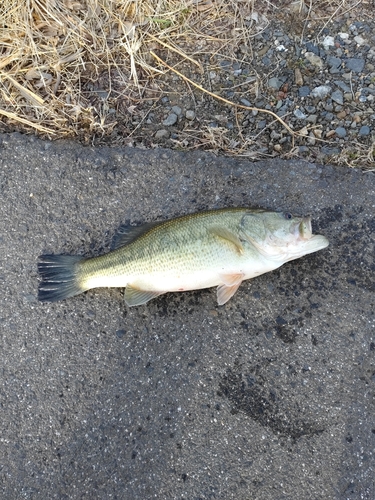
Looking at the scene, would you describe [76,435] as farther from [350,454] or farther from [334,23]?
[334,23]

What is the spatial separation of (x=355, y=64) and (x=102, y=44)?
2323 mm

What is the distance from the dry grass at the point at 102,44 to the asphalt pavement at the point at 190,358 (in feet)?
2.42

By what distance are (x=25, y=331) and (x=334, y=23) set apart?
154 inches

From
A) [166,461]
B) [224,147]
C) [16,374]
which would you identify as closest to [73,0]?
[224,147]

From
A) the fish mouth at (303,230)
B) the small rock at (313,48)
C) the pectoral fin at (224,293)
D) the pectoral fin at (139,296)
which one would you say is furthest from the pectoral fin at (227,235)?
the small rock at (313,48)

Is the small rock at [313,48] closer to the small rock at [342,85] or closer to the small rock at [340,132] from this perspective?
the small rock at [342,85]

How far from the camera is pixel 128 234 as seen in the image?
3.59m

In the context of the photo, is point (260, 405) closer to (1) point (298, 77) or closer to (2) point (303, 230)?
(2) point (303, 230)

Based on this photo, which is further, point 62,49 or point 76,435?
point 62,49

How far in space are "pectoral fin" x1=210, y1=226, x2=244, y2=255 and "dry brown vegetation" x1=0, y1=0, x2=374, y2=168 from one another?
1.59m

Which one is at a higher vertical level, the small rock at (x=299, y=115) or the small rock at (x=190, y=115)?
the small rock at (x=299, y=115)

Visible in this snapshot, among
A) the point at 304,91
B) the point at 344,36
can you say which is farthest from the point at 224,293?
the point at 344,36

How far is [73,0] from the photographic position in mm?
4277

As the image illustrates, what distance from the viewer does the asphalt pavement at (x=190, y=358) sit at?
336cm
